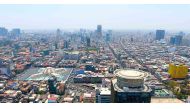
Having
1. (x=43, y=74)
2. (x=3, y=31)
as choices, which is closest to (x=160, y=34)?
(x=43, y=74)

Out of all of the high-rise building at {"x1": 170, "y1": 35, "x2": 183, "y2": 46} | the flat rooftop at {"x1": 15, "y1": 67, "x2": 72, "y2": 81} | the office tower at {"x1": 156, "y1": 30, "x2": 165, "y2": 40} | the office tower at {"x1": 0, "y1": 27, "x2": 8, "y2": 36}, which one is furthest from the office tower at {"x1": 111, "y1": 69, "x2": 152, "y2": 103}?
the office tower at {"x1": 0, "y1": 27, "x2": 8, "y2": 36}

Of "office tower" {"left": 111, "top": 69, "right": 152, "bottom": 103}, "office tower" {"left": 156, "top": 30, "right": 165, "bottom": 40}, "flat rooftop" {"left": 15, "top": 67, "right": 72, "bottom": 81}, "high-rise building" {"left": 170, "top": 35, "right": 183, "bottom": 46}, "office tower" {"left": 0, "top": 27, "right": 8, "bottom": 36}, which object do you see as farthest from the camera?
"office tower" {"left": 0, "top": 27, "right": 8, "bottom": 36}

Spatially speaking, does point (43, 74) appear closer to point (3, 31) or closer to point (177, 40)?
point (177, 40)

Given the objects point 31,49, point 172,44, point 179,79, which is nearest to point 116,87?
point 179,79

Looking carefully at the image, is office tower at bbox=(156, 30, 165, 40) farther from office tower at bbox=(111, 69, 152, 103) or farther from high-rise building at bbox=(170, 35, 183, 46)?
office tower at bbox=(111, 69, 152, 103)

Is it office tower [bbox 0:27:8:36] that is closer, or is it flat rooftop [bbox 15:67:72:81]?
flat rooftop [bbox 15:67:72:81]

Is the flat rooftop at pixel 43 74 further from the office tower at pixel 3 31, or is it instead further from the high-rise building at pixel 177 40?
A: the office tower at pixel 3 31

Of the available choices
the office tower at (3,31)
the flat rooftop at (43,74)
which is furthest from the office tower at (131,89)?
the office tower at (3,31)

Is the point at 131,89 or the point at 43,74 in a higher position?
the point at 131,89
